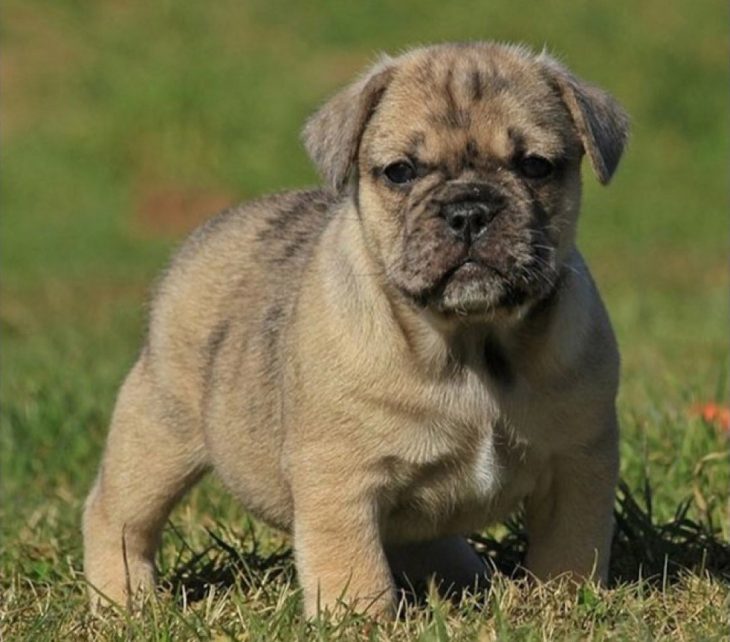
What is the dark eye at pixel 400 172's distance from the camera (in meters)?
5.53

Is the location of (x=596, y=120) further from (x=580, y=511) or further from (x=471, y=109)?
(x=580, y=511)

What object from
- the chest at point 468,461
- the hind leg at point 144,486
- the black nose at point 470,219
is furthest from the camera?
the hind leg at point 144,486

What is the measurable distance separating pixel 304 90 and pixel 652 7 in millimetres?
5139

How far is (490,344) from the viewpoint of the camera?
18.3 ft

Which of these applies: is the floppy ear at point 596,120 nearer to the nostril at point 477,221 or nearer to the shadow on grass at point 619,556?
the nostril at point 477,221

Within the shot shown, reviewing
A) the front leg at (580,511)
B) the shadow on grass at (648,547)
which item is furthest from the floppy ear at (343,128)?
the shadow on grass at (648,547)

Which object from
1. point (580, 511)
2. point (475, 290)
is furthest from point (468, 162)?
point (580, 511)

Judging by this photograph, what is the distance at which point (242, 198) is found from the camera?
19375 millimetres

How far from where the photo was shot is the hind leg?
21.3 ft

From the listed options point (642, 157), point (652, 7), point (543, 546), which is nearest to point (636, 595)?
point (543, 546)

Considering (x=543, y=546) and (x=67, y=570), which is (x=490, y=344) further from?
(x=67, y=570)

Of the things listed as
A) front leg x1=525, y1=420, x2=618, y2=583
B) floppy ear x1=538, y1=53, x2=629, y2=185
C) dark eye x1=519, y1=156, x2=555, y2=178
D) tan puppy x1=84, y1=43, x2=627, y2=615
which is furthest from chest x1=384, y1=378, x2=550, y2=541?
floppy ear x1=538, y1=53, x2=629, y2=185

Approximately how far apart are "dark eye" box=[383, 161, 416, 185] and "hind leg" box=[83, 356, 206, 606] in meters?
1.45

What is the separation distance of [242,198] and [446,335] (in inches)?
551
